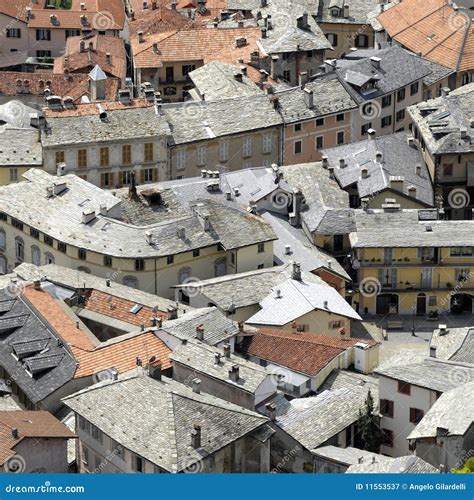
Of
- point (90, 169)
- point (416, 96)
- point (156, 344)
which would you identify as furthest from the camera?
point (416, 96)

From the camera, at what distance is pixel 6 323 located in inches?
5541

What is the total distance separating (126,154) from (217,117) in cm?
1005

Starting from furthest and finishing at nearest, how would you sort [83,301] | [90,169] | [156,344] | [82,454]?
[90,169] < [83,301] < [156,344] < [82,454]

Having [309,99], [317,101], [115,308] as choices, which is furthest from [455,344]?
[317,101]

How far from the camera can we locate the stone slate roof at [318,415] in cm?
12850

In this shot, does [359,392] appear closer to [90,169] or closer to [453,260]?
[453,260]

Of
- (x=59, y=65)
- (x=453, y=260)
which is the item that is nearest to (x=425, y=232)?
(x=453, y=260)

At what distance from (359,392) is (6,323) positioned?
26.9m

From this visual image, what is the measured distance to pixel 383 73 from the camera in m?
186
